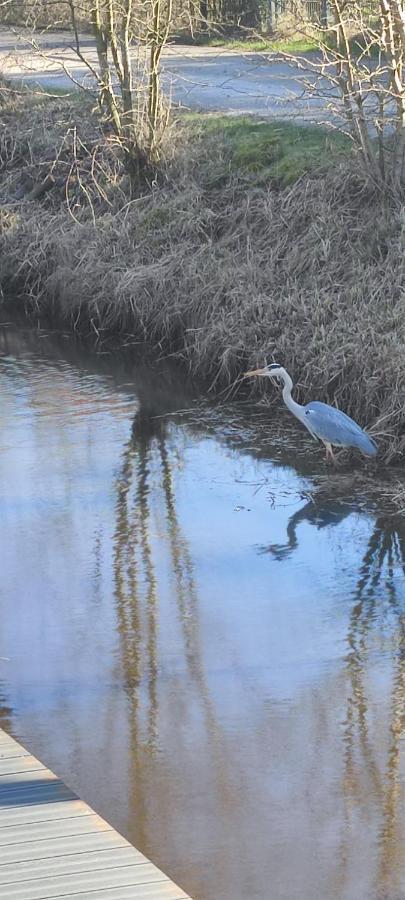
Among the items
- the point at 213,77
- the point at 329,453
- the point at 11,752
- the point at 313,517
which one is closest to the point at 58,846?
the point at 11,752

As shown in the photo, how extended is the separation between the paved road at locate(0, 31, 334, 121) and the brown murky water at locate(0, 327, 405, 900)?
5.84 metres

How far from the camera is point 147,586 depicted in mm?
8406

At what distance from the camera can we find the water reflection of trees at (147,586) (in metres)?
6.76

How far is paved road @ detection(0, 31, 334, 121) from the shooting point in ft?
52.3

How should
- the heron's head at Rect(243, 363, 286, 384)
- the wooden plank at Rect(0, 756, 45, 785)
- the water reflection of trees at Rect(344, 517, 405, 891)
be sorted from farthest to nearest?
the heron's head at Rect(243, 363, 286, 384) < the water reflection of trees at Rect(344, 517, 405, 891) < the wooden plank at Rect(0, 756, 45, 785)

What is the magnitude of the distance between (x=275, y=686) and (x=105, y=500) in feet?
10.2

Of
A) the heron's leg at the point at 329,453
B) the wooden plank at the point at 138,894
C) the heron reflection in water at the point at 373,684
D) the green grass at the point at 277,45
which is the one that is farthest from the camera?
the green grass at the point at 277,45

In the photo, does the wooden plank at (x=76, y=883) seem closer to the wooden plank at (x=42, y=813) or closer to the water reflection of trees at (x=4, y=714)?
the wooden plank at (x=42, y=813)

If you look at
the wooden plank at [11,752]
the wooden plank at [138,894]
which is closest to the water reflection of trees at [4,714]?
the wooden plank at [11,752]

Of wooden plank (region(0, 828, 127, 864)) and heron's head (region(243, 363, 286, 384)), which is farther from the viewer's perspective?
heron's head (region(243, 363, 286, 384))

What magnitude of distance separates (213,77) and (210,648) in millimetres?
12660

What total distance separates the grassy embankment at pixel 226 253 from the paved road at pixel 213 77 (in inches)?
21.7

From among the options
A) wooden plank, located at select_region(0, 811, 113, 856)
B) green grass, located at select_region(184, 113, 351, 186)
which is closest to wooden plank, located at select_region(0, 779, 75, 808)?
wooden plank, located at select_region(0, 811, 113, 856)

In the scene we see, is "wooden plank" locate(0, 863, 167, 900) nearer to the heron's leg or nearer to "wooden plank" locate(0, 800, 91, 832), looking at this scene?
"wooden plank" locate(0, 800, 91, 832)
